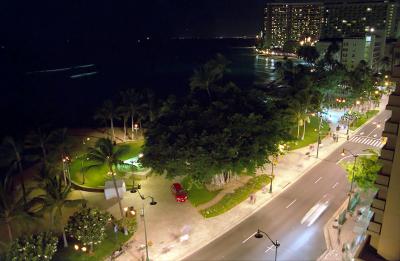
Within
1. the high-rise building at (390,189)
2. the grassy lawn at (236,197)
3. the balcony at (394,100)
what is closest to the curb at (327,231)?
the grassy lawn at (236,197)

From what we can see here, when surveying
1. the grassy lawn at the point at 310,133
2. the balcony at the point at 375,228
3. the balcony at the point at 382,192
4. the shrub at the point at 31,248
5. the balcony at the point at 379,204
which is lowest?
the grassy lawn at the point at 310,133

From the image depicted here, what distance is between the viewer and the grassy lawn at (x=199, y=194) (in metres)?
46.6

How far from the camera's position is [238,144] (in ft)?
148

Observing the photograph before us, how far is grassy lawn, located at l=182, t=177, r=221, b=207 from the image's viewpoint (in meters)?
46.6

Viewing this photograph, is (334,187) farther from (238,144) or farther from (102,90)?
(102,90)

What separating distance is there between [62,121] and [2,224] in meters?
69.3

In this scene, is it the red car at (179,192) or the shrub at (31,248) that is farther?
the red car at (179,192)

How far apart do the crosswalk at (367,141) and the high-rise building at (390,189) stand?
56219 millimetres

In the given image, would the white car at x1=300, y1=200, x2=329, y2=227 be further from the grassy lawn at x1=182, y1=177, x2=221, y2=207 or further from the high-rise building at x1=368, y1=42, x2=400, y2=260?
the high-rise building at x1=368, y1=42, x2=400, y2=260

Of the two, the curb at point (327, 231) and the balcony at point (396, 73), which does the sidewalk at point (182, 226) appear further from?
the balcony at point (396, 73)

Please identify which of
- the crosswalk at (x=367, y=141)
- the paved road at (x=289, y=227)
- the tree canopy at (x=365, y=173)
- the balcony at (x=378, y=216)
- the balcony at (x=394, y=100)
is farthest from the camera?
the crosswalk at (x=367, y=141)

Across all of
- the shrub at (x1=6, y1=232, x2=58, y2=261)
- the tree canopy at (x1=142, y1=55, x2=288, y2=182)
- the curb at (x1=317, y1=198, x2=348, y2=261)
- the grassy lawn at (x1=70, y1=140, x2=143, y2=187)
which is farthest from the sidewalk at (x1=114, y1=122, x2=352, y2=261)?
the curb at (x1=317, y1=198, x2=348, y2=261)

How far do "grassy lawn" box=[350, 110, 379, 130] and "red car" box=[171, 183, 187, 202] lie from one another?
47.2m

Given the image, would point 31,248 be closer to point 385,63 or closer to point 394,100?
point 394,100
